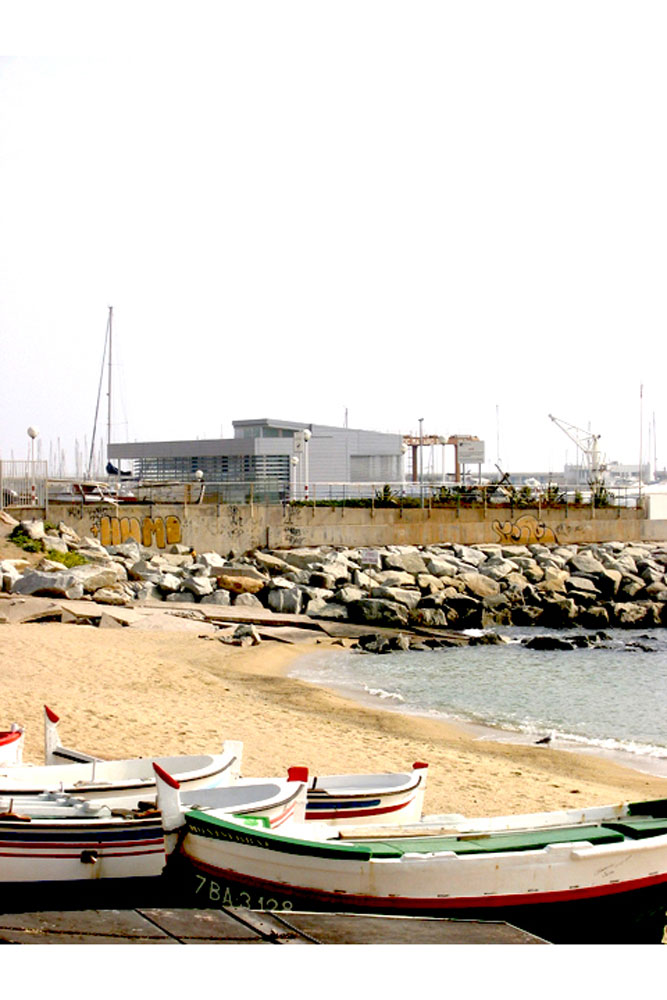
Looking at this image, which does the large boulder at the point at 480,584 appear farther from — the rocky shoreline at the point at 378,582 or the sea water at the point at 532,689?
the sea water at the point at 532,689

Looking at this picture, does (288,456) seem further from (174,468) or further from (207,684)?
(207,684)

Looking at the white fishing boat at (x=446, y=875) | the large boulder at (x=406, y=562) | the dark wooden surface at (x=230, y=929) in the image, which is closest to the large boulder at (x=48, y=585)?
the large boulder at (x=406, y=562)

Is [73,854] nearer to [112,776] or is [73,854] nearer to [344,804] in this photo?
[112,776]

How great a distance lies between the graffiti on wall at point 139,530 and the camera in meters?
34.1

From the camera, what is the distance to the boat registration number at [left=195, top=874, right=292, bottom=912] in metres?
6.59

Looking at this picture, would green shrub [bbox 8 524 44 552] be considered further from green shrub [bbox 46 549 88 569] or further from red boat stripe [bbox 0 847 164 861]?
red boat stripe [bbox 0 847 164 861]

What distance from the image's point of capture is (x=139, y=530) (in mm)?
34312

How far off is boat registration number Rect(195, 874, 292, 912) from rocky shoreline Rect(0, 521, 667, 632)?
1810 cm

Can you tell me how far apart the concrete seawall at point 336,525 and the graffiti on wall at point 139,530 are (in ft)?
0.11

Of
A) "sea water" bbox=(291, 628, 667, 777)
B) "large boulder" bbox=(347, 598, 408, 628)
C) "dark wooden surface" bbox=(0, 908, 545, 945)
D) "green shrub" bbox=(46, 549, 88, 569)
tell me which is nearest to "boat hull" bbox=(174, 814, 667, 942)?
"dark wooden surface" bbox=(0, 908, 545, 945)

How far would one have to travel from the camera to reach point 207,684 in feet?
57.1

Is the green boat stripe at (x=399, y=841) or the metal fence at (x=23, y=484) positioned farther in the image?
the metal fence at (x=23, y=484)

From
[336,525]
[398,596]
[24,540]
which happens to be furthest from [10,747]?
[336,525]

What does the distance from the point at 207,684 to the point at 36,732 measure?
4.86 m
